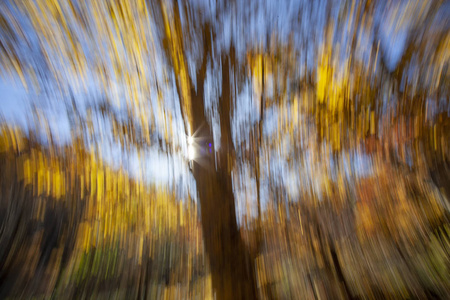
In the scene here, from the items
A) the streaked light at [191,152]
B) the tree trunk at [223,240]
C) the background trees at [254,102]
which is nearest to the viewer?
the background trees at [254,102]

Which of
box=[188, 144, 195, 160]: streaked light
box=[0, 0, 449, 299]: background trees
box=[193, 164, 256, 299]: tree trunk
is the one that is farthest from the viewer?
box=[188, 144, 195, 160]: streaked light

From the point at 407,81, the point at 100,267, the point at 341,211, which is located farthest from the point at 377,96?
the point at 100,267

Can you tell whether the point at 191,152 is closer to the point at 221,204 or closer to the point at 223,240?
the point at 221,204

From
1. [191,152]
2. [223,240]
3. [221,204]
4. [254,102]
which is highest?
[254,102]

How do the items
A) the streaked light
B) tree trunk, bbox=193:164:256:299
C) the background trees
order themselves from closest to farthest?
the background trees < tree trunk, bbox=193:164:256:299 < the streaked light

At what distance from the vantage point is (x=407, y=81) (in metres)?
0.79

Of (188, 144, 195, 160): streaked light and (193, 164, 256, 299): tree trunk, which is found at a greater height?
(188, 144, 195, 160): streaked light

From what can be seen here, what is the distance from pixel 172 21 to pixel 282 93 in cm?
58

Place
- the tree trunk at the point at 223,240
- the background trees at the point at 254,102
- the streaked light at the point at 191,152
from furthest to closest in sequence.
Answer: the streaked light at the point at 191,152, the tree trunk at the point at 223,240, the background trees at the point at 254,102

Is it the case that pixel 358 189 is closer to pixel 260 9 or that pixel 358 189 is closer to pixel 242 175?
pixel 242 175

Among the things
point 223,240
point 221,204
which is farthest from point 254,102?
point 223,240

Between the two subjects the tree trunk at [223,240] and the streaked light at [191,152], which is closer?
the tree trunk at [223,240]

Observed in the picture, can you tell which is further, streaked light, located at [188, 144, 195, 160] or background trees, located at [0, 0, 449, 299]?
streaked light, located at [188, 144, 195, 160]

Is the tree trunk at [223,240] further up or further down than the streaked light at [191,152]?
further down
